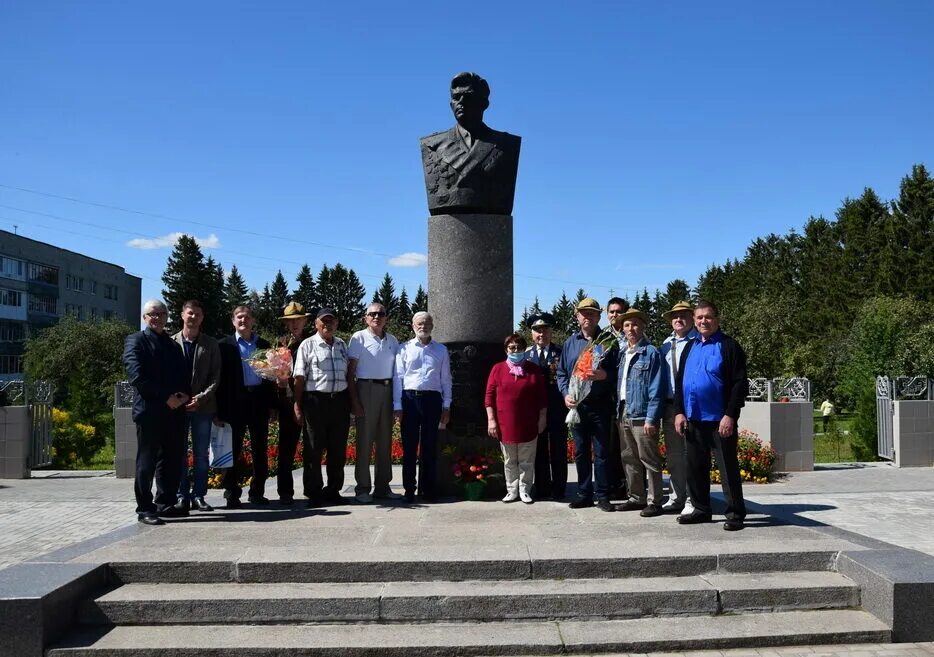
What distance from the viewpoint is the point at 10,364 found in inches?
2117

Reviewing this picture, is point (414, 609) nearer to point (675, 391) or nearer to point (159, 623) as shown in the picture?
point (159, 623)

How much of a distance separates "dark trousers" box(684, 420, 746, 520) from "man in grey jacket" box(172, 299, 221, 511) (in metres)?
4.23

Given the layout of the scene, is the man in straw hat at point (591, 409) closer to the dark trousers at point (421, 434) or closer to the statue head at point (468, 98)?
the dark trousers at point (421, 434)

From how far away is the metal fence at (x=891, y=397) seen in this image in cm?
1516

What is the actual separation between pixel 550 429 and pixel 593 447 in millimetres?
634

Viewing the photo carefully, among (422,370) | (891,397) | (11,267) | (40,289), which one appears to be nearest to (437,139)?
(422,370)

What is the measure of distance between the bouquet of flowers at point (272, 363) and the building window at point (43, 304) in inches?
2170

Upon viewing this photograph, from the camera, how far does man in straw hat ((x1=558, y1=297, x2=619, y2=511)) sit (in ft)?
22.9

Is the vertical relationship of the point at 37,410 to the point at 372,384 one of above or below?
below

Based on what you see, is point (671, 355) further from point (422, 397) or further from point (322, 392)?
point (322, 392)

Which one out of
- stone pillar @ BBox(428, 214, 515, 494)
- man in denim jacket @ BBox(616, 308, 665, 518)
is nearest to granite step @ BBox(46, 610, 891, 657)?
man in denim jacket @ BBox(616, 308, 665, 518)

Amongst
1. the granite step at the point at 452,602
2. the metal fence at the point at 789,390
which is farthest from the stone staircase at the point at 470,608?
the metal fence at the point at 789,390

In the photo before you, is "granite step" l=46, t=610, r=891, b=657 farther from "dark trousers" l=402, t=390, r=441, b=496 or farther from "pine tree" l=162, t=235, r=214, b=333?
"pine tree" l=162, t=235, r=214, b=333

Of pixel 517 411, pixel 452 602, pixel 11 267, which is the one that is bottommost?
pixel 452 602
